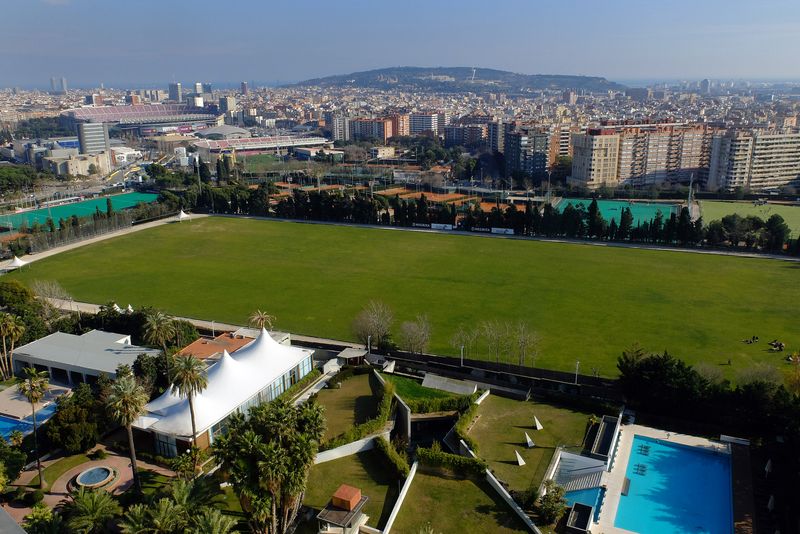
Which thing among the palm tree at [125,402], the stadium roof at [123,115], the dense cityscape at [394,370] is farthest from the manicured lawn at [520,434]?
the stadium roof at [123,115]

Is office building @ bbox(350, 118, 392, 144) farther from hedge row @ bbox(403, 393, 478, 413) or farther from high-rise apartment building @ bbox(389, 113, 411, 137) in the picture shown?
hedge row @ bbox(403, 393, 478, 413)

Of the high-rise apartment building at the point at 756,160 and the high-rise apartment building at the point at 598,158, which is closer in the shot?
the high-rise apartment building at the point at 756,160

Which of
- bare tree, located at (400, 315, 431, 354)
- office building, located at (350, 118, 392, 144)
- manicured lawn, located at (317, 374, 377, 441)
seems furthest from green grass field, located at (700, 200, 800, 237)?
office building, located at (350, 118, 392, 144)

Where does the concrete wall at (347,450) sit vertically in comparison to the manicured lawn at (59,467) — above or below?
above

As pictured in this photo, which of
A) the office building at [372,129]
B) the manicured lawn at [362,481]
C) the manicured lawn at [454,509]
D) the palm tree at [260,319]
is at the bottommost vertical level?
the manicured lawn at [362,481]

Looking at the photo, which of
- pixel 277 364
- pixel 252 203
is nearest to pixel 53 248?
pixel 252 203

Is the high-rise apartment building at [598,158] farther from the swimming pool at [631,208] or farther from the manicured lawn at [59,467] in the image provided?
the manicured lawn at [59,467]
